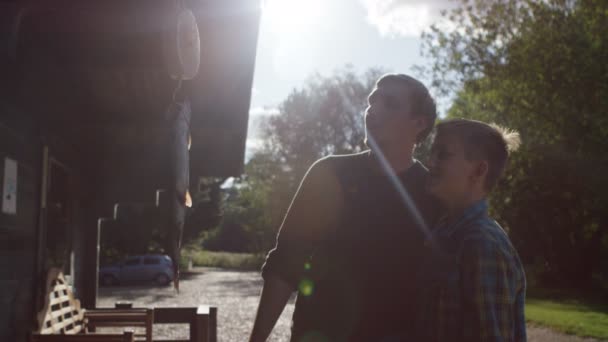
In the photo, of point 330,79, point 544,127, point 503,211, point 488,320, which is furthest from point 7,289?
point 330,79

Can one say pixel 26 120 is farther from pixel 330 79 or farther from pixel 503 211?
pixel 330 79

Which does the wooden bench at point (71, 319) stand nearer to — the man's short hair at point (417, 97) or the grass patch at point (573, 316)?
the man's short hair at point (417, 97)

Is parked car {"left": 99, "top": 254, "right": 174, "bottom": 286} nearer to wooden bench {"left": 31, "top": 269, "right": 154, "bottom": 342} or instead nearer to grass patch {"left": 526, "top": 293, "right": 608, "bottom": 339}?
grass patch {"left": 526, "top": 293, "right": 608, "bottom": 339}

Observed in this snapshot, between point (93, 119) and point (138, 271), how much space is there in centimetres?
2559

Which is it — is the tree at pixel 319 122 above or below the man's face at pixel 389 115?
above

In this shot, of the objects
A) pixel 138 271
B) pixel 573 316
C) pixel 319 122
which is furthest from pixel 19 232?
pixel 319 122

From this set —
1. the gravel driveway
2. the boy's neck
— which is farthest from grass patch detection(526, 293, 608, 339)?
the boy's neck

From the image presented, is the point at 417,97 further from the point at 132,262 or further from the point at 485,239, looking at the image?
the point at 132,262

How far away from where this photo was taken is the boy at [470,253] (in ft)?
5.80

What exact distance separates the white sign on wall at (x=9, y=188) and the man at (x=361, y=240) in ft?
8.86

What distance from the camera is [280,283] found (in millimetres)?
2230

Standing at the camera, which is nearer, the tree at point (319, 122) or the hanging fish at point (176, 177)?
the hanging fish at point (176, 177)

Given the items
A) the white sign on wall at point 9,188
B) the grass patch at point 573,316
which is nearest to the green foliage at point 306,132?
the grass patch at point 573,316

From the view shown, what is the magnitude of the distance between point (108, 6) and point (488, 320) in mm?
1886
